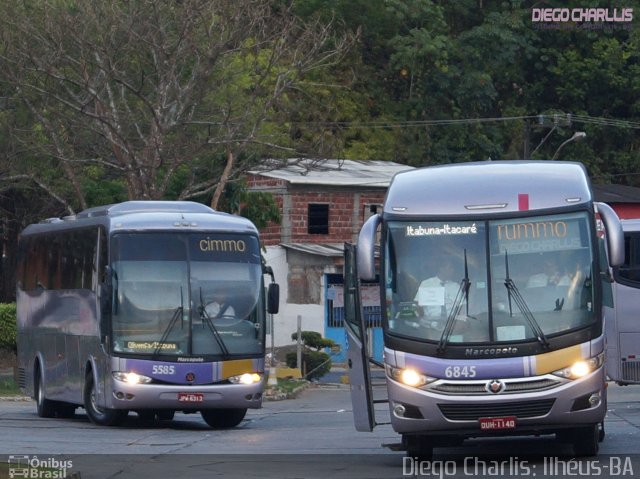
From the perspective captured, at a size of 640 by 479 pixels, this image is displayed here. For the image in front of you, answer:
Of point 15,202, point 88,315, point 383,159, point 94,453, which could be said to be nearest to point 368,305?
point 88,315

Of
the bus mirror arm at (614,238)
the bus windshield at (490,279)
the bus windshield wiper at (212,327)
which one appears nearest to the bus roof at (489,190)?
the bus windshield at (490,279)

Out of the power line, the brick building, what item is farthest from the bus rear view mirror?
the power line

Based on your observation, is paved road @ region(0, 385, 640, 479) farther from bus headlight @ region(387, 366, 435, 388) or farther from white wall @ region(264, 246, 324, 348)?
white wall @ region(264, 246, 324, 348)

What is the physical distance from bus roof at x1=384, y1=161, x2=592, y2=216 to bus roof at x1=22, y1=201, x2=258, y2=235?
21.5ft

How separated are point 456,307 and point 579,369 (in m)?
1.33

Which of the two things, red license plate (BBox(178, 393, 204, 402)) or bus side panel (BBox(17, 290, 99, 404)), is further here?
bus side panel (BBox(17, 290, 99, 404))

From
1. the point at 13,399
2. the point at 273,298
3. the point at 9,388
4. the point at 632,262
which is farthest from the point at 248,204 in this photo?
the point at 273,298

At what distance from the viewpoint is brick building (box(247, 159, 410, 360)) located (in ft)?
152

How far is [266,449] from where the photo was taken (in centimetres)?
1666

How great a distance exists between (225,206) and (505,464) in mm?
24611

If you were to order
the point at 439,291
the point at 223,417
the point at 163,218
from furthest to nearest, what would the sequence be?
the point at 223,417 → the point at 163,218 → the point at 439,291

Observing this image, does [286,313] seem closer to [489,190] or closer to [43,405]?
[43,405]

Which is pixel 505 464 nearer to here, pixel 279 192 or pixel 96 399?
pixel 96 399

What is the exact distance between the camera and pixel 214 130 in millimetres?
34469
